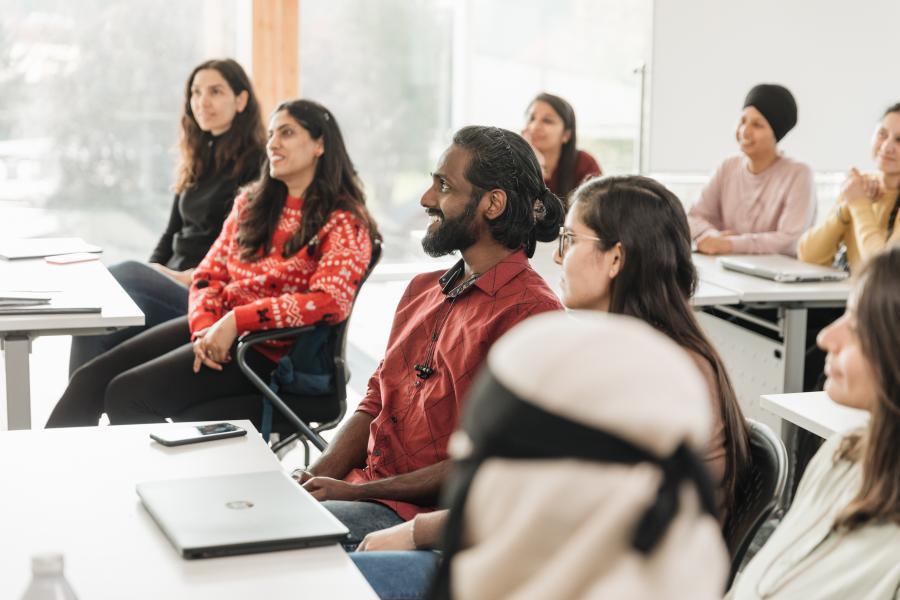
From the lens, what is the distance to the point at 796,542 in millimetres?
1378

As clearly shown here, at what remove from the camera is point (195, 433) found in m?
1.75

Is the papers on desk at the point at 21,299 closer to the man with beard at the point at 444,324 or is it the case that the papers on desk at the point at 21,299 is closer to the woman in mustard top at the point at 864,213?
the man with beard at the point at 444,324

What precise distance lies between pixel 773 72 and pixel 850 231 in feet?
7.49

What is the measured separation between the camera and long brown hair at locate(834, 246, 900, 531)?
1.11 meters

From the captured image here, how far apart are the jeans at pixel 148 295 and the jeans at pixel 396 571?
1987mm

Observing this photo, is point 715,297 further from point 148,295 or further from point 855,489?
point 855,489

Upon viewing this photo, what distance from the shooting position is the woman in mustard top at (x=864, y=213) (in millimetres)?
3578

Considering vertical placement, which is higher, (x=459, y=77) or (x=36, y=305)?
(x=459, y=77)

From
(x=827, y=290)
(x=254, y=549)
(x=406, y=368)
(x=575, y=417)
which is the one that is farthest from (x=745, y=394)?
(x=575, y=417)

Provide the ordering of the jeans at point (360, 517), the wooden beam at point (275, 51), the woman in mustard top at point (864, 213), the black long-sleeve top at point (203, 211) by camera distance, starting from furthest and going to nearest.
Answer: the wooden beam at point (275, 51), the black long-sleeve top at point (203, 211), the woman in mustard top at point (864, 213), the jeans at point (360, 517)

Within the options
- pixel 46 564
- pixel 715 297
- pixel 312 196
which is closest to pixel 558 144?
pixel 715 297

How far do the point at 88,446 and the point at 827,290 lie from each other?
7.84 ft

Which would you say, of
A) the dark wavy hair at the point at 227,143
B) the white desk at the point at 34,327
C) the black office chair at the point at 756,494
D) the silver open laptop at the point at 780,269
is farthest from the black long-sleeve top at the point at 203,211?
the black office chair at the point at 756,494

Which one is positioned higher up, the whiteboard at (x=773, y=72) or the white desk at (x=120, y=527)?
the whiteboard at (x=773, y=72)
